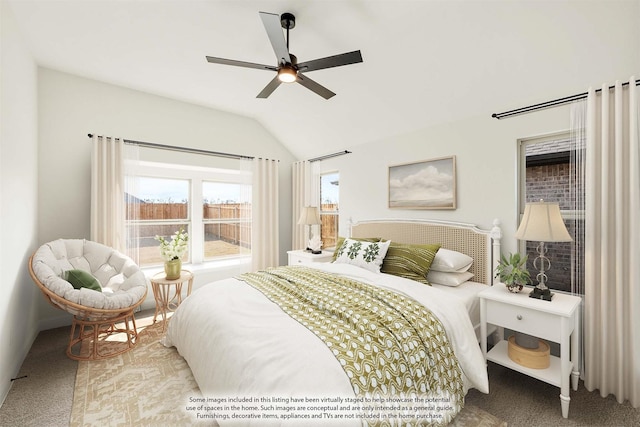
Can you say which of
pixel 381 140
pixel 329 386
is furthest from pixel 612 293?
pixel 381 140

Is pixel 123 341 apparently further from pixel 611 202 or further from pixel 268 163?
pixel 611 202

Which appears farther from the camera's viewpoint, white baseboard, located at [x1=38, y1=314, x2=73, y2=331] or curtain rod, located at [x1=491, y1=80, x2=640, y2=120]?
white baseboard, located at [x1=38, y1=314, x2=73, y2=331]

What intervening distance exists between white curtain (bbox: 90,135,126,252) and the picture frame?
10.5 ft

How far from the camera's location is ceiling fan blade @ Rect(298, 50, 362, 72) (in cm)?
187

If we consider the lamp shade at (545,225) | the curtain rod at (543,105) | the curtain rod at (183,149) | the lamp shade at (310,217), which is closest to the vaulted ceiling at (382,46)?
the curtain rod at (543,105)

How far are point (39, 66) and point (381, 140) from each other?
3811mm

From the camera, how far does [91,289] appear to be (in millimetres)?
2477

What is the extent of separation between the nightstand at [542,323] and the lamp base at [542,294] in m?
0.04

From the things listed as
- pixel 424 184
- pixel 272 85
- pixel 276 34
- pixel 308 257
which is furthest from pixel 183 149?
pixel 424 184

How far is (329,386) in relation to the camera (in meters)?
1.23

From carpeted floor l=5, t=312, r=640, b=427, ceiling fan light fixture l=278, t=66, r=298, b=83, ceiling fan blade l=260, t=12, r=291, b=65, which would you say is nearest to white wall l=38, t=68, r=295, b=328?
carpeted floor l=5, t=312, r=640, b=427

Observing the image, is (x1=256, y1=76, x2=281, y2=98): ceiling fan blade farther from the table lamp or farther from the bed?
the table lamp

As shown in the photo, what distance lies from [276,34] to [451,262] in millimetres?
2246

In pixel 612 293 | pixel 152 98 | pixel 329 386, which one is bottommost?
pixel 329 386
